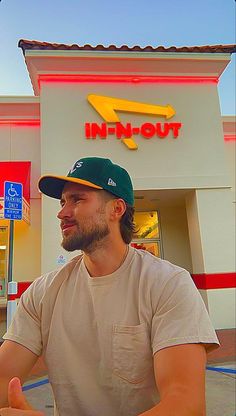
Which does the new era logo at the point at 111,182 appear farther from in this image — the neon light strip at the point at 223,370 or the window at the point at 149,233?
the window at the point at 149,233

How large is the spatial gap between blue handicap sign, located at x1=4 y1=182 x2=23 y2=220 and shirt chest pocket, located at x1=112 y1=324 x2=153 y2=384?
3.85 metres

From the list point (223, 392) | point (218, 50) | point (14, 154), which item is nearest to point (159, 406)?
point (223, 392)

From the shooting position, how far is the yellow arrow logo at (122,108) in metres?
7.00

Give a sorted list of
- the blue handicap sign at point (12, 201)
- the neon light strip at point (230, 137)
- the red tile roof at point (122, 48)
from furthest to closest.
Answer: the neon light strip at point (230, 137)
the red tile roof at point (122, 48)
the blue handicap sign at point (12, 201)

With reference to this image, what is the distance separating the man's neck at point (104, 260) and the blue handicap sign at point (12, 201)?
3513mm

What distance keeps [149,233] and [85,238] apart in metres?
7.22

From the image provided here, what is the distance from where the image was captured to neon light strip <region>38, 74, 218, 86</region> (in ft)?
23.1

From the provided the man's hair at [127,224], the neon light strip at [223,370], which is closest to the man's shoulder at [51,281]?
the man's hair at [127,224]

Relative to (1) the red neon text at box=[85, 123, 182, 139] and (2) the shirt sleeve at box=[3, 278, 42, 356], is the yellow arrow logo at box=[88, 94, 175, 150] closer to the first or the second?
(1) the red neon text at box=[85, 123, 182, 139]

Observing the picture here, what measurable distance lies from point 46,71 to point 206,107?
370 centimetres

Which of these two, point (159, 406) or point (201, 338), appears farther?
point (201, 338)

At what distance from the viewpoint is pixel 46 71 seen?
6941 mm

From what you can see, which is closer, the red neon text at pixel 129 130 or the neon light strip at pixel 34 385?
the neon light strip at pixel 34 385

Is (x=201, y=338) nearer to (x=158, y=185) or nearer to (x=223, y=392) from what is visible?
(x=223, y=392)
